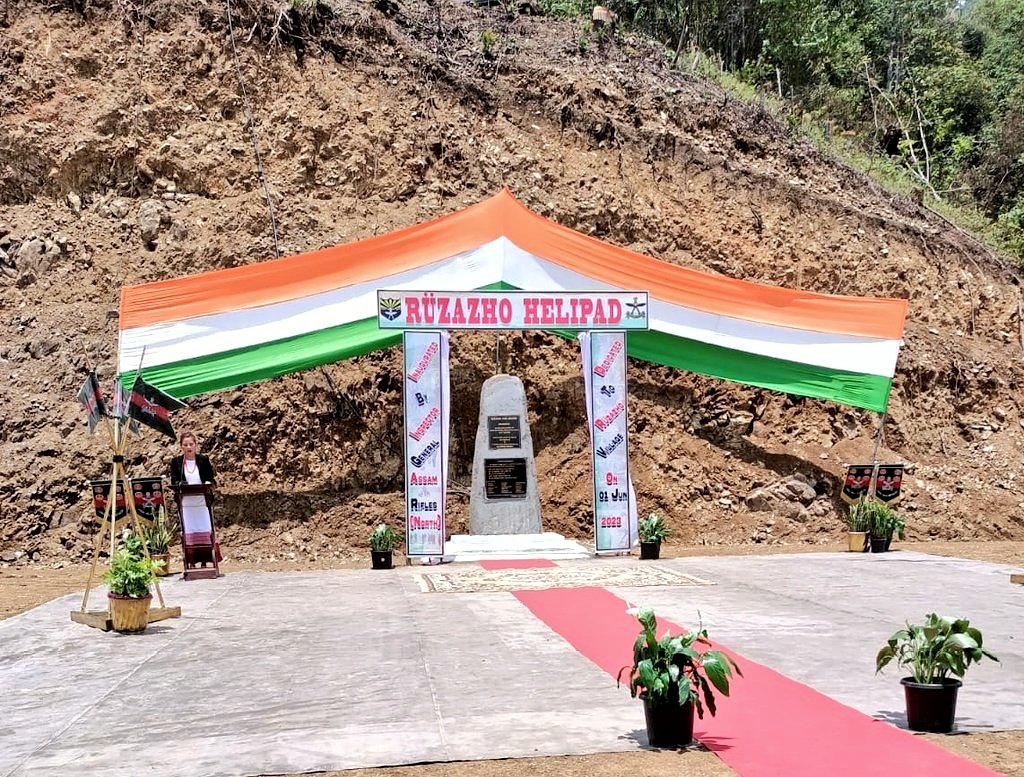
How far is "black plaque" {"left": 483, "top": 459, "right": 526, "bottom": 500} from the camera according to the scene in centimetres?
1449

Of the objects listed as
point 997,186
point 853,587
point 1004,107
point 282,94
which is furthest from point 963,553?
point 1004,107

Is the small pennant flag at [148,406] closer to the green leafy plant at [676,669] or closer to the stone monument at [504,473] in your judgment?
the stone monument at [504,473]

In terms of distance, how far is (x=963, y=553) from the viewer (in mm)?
13469

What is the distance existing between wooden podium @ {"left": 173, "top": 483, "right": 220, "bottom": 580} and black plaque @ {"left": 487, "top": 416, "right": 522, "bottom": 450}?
4478mm

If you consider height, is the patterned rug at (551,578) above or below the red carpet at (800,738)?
above

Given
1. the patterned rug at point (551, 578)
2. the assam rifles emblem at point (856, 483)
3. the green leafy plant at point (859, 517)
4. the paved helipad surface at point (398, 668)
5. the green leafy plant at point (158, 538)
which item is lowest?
the paved helipad surface at point (398, 668)

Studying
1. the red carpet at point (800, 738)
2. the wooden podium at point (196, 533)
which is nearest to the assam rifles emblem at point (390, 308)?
the wooden podium at point (196, 533)

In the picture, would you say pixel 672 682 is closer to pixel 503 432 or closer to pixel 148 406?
pixel 148 406

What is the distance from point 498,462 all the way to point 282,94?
33.6 ft

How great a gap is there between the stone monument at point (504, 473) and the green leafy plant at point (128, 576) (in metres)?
6.95

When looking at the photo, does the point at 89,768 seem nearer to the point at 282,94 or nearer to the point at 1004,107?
the point at 282,94

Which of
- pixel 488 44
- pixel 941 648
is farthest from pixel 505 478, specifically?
pixel 488 44

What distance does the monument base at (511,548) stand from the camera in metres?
13.4

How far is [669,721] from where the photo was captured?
4.46 meters
